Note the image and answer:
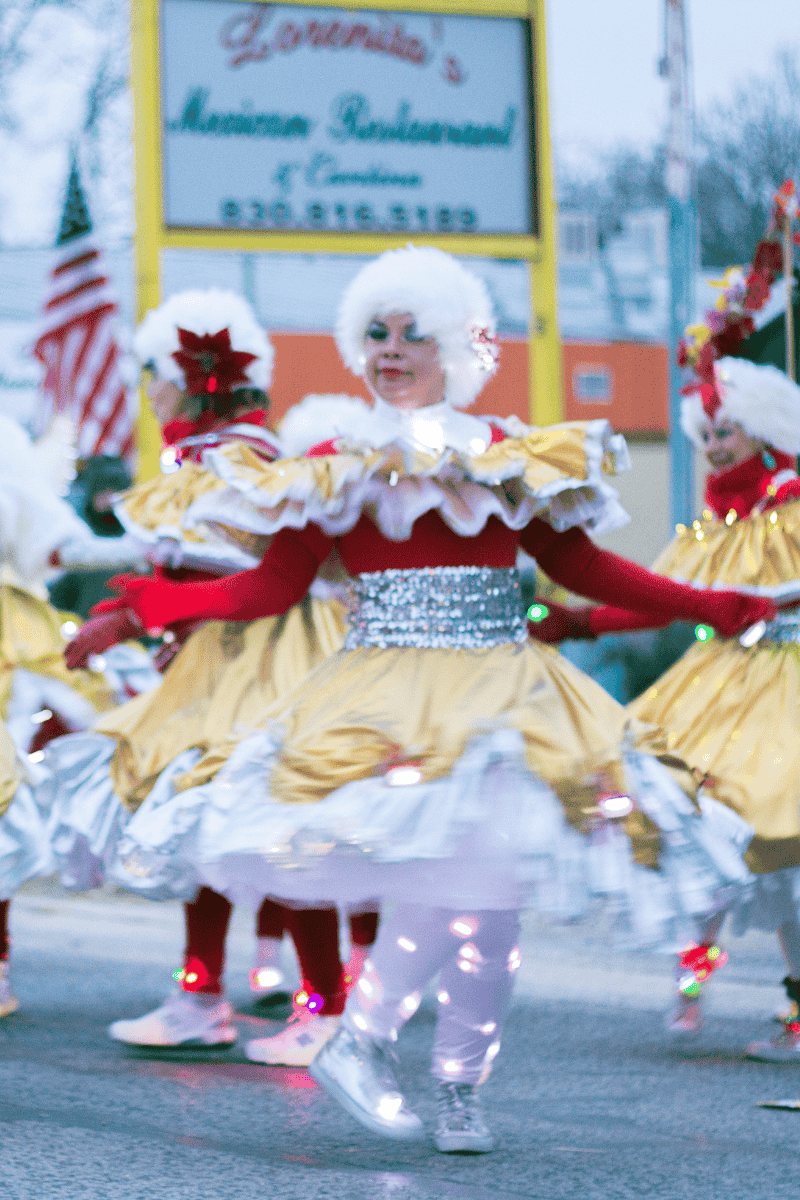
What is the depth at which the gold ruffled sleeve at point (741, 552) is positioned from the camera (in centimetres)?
455

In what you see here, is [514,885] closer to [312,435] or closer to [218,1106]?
[218,1106]

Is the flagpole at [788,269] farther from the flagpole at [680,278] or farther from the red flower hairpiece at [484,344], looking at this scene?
the flagpole at [680,278]

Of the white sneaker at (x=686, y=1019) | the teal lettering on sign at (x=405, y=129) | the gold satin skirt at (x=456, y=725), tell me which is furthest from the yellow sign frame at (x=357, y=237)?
the gold satin skirt at (x=456, y=725)

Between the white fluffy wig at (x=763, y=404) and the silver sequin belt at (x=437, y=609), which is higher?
the white fluffy wig at (x=763, y=404)

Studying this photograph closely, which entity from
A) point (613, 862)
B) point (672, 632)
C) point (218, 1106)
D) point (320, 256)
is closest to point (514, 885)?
point (613, 862)

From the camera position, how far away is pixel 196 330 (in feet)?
16.2

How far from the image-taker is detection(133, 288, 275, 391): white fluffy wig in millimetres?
4898

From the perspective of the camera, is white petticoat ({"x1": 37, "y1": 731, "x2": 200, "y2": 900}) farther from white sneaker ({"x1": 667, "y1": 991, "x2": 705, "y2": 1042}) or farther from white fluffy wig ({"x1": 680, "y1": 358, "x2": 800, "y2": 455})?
white fluffy wig ({"x1": 680, "y1": 358, "x2": 800, "y2": 455})

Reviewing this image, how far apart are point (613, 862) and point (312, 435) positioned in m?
2.59

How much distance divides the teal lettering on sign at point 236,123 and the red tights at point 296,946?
4.40 metres

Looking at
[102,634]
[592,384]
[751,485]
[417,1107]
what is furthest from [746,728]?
[592,384]

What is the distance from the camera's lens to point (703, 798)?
3604 mm

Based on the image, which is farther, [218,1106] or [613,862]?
[218,1106]

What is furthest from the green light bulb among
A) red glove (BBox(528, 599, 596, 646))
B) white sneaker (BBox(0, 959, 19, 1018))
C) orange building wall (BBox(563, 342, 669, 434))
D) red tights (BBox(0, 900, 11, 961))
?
orange building wall (BBox(563, 342, 669, 434))
